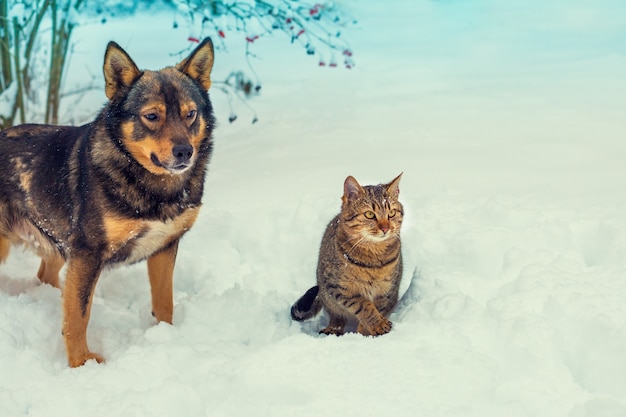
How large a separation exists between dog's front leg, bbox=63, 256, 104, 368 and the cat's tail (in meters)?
1.26

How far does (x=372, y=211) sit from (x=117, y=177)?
1.47 m

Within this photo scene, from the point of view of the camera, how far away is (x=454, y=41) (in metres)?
11.1

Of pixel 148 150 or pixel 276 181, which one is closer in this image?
pixel 148 150

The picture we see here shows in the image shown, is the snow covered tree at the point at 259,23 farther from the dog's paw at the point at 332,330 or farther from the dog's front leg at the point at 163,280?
the dog's paw at the point at 332,330

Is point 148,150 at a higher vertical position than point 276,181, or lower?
higher

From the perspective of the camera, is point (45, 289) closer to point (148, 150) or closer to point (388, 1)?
point (148, 150)

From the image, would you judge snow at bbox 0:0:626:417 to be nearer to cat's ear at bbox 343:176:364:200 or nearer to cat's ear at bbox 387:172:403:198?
cat's ear at bbox 387:172:403:198

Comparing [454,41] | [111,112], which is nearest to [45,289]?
[111,112]

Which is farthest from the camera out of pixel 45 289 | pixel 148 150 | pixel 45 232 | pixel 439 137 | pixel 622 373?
pixel 439 137

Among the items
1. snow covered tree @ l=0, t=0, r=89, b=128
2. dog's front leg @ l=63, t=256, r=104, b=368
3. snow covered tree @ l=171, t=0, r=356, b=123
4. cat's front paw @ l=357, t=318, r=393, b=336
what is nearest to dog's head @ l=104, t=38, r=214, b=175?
dog's front leg @ l=63, t=256, r=104, b=368

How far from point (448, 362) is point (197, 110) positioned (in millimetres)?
1895

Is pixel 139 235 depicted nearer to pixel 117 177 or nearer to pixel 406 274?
pixel 117 177

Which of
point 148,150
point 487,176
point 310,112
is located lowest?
point 310,112

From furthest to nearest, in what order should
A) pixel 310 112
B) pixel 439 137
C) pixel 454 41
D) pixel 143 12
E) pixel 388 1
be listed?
pixel 388 1, pixel 454 41, pixel 143 12, pixel 310 112, pixel 439 137
